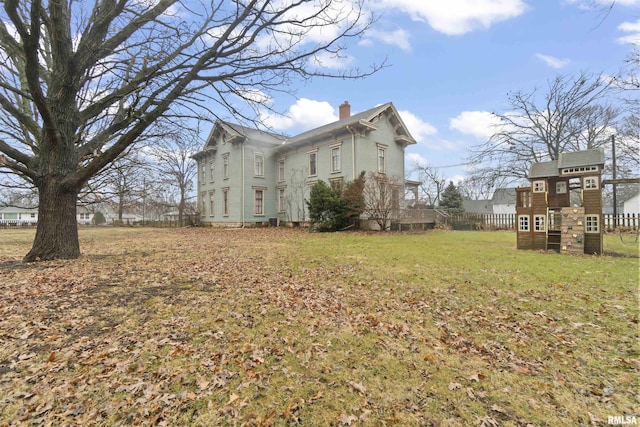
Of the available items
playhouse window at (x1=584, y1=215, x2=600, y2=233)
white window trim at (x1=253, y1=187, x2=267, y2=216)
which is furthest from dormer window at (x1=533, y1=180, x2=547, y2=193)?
white window trim at (x1=253, y1=187, x2=267, y2=216)

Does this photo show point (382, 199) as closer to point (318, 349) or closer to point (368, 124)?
point (368, 124)

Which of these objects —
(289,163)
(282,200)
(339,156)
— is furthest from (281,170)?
(339,156)

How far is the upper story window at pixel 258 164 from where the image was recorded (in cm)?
2383

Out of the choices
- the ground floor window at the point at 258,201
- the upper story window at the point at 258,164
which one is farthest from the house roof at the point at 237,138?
the ground floor window at the point at 258,201

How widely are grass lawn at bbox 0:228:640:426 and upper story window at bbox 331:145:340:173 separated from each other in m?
14.6

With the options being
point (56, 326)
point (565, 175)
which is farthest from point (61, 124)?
point (565, 175)

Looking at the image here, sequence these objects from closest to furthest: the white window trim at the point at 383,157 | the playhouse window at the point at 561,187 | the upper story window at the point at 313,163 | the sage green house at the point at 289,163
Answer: the playhouse window at the point at 561,187, the sage green house at the point at 289,163, the white window trim at the point at 383,157, the upper story window at the point at 313,163

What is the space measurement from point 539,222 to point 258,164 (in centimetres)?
1970

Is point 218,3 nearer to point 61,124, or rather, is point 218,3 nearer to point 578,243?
point 61,124

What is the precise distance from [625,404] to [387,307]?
8.33ft

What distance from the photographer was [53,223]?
282 inches

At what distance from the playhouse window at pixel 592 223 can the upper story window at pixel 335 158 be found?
13426 millimetres

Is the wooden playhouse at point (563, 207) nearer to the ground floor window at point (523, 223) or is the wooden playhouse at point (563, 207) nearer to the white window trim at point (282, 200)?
the ground floor window at point (523, 223)

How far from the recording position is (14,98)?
938 cm
